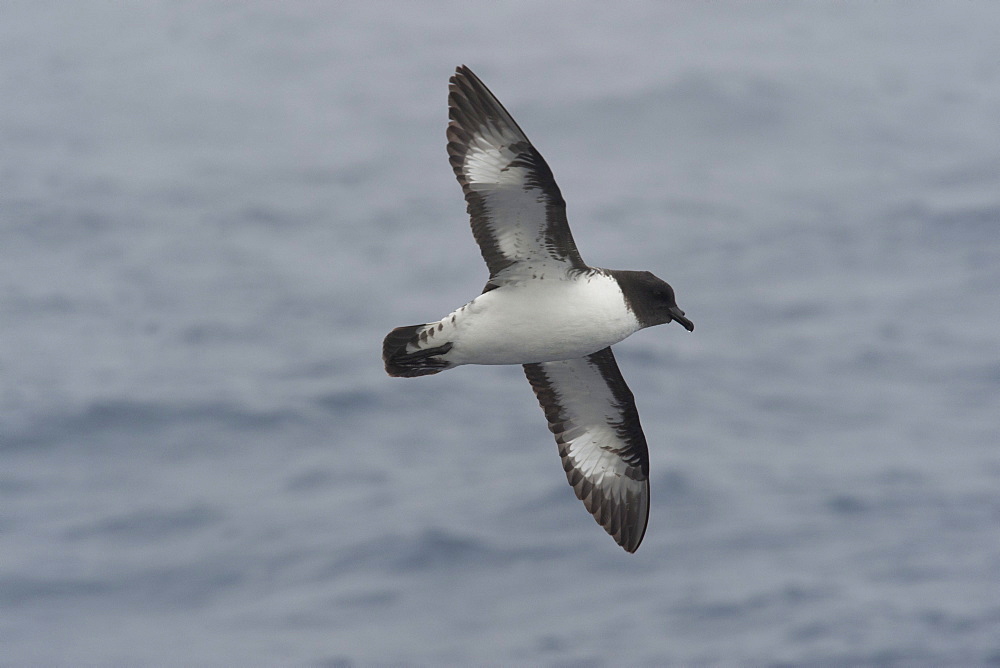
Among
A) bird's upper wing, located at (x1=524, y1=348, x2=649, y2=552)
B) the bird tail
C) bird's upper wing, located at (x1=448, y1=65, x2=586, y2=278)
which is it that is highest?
bird's upper wing, located at (x1=448, y1=65, x2=586, y2=278)

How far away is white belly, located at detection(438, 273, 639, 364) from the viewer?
11.4 meters

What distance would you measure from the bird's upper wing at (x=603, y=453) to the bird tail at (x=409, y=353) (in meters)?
1.94

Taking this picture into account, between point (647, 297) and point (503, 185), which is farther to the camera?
point (647, 297)

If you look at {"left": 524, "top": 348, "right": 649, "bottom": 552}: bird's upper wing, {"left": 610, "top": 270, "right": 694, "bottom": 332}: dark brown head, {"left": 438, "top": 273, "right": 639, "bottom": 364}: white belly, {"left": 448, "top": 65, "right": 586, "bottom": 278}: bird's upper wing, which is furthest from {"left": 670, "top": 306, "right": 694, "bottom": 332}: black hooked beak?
{"left": 524, "top": 348, "right": 649, "bottom": 552}: bird's upper wing

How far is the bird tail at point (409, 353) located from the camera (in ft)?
37.6

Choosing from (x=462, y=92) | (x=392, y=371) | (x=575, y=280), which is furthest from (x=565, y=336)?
(x=462, y=92)

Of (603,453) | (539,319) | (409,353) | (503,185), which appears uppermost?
(503,185)

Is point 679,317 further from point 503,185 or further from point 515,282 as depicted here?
point 503,185

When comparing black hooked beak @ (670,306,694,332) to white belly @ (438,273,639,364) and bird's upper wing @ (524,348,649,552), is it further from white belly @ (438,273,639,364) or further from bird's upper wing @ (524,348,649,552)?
bird's upper wing @ (524,348,649,552)

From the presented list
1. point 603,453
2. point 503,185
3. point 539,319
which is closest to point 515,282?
point 539,319

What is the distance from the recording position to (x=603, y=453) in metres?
13.5

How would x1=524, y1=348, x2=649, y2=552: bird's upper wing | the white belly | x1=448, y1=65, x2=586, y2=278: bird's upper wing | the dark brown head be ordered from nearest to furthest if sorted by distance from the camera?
x1=448, y1=65, x2=586, y2=278: bird's upper wing < the white belly < the dark brown head < x1=524, y1=348, x2=649, y2=552: bird's upper wing

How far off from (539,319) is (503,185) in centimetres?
117

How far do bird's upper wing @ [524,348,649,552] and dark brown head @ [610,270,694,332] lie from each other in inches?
66.3
